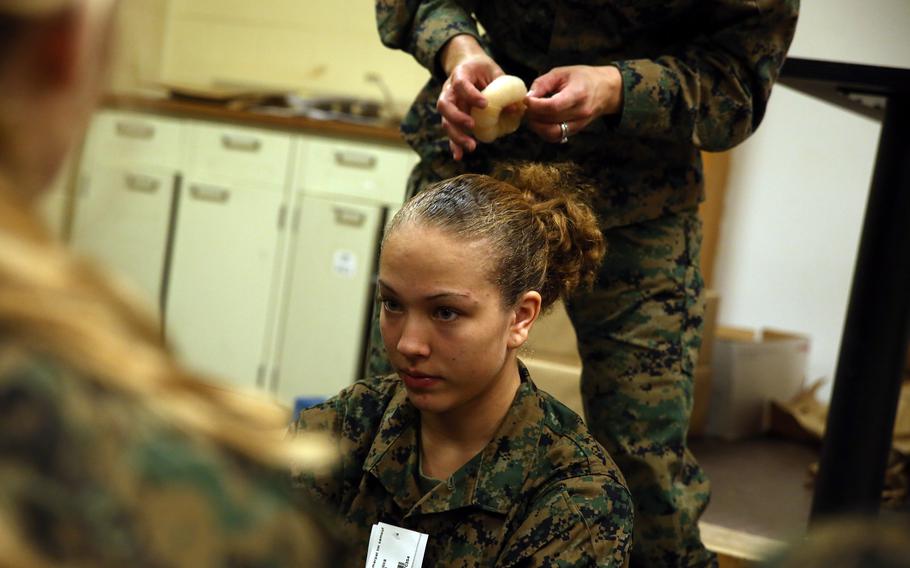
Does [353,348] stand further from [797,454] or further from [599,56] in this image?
[599,56]

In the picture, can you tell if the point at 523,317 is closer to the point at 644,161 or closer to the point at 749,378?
the point at 644,161

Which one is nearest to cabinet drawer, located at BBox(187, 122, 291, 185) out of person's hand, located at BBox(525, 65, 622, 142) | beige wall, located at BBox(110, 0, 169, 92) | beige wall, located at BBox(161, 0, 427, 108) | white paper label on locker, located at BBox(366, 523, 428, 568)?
beige wall, located at BBox(161, 0, 427, 108)

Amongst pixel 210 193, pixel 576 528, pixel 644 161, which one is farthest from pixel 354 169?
pixel 576 528

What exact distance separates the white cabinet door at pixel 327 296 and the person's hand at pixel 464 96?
85.1 inches

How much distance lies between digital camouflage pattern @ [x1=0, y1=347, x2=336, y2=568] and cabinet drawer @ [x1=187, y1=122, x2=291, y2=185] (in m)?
3.46

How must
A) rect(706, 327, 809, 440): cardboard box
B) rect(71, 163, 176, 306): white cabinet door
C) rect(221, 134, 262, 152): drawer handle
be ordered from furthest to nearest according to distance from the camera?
rect(221, 134, 262, 152): drawer handle
rect(706, 327, 809, 440): cardboard box
rect(71, 163, 176, 306): white cabinet door

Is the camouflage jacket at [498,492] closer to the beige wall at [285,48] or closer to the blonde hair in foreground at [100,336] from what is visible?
the blonde hair in foreground at [100,336]

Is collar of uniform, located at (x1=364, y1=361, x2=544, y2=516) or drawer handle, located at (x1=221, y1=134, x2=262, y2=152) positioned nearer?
collar of uniform, located at (x1=364, y1=361, x2=544, y2=516)

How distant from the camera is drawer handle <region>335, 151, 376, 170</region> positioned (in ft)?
12.2

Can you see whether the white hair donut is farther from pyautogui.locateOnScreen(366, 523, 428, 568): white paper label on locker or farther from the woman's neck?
pyautogui.locateOnScreen(366, 523, 428, 568): white paper label on locker

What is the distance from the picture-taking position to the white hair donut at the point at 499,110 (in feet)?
4.96

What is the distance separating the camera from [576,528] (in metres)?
1.36

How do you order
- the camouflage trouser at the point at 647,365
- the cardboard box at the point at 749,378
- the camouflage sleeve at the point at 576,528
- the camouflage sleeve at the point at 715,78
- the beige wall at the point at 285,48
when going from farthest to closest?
the beige wall at the point at 285,48 < the cardboard box at the point at 749,378 < the camouflage trouser at the point at 647,365 < the camouflage sleeve at the point at 715,78 < the camouflage sleeve at the point at 576,528

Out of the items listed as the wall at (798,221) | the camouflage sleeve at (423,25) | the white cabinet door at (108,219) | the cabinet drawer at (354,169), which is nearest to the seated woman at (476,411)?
the camouflage sleeve at (423,25)
